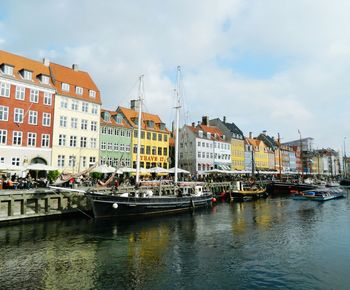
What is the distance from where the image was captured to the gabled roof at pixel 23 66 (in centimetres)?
4179

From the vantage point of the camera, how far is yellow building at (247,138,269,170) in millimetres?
100438

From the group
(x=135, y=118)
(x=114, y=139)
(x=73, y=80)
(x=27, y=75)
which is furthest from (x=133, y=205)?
(x=135, y=118)

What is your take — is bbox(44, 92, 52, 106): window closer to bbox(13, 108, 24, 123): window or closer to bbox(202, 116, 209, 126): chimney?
bbox(13, 108, 24, 123): window

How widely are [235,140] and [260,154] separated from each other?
729 inches

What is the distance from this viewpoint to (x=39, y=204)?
28328 millimetres

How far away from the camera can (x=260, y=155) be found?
10288 centimetres

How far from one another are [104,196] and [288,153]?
109810mm

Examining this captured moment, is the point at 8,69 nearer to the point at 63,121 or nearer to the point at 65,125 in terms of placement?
the point at 63,121

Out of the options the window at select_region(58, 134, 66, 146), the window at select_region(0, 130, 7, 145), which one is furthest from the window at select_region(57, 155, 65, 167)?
the window at select_region(0, 130, 7, 145)

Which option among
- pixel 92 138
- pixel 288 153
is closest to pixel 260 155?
pixel 288 153

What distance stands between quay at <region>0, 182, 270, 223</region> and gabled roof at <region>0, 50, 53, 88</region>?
20.1 m

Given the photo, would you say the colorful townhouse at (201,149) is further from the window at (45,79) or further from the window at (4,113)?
the window at (4,113)

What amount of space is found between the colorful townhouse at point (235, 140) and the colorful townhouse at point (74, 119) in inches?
1752

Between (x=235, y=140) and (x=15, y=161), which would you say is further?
→ (x=235, y=140)
